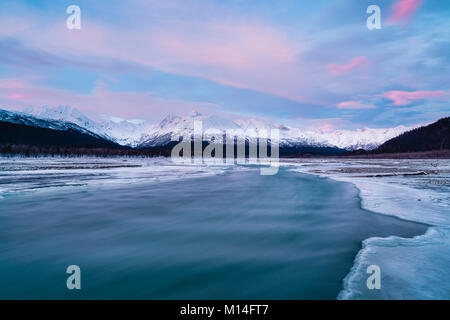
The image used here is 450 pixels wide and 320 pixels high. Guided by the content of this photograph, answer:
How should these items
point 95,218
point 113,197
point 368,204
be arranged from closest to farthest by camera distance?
point 95,218, point 368,204, point 113,197

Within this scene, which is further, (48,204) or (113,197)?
(113,197)

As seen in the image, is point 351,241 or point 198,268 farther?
point 351,241

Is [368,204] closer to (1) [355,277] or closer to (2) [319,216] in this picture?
(2) [319,216]

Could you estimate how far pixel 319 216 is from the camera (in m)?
11.7

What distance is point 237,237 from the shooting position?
8711 millimetres

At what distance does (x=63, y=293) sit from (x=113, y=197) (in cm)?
1187

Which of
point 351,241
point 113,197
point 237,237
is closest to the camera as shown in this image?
point 351,241

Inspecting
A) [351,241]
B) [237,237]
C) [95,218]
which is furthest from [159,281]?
[95,218]
